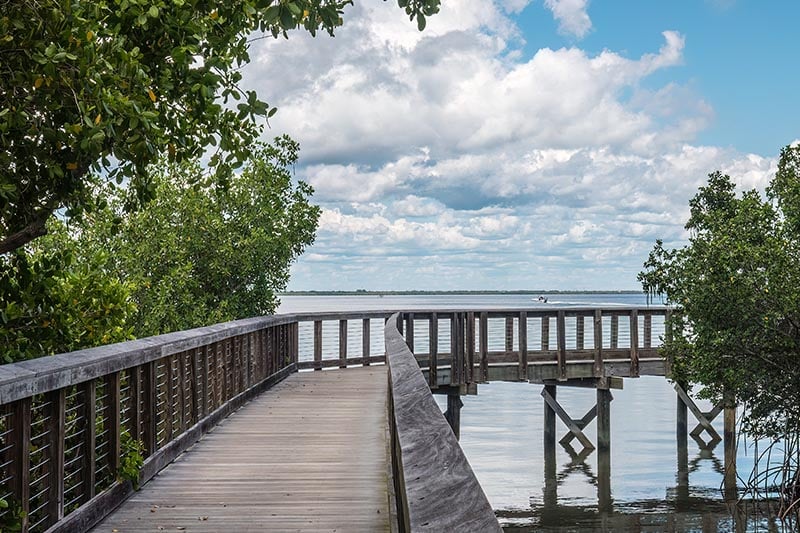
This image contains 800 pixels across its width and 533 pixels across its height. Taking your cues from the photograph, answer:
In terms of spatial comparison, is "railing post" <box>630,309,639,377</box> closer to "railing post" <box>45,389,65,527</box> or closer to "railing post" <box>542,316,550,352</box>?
"railing post" <box>542,316,550,352</box>

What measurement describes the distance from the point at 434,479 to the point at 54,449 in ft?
11.3

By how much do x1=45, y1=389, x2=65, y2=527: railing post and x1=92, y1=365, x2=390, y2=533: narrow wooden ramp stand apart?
555 mm

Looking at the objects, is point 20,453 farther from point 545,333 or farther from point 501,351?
point 545,333

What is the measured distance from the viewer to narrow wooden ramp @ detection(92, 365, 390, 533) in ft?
18.3

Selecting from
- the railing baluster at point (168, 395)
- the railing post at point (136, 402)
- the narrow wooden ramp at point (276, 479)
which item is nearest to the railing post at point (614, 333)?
the narrow wooden ramp at point (276, 479)

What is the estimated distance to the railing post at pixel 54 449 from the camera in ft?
15.9

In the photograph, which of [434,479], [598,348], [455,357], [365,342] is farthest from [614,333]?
[434,479]

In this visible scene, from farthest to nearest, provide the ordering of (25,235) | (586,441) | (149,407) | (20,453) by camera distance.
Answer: (586,441) < (149,407) < (25,235) < (20,453)

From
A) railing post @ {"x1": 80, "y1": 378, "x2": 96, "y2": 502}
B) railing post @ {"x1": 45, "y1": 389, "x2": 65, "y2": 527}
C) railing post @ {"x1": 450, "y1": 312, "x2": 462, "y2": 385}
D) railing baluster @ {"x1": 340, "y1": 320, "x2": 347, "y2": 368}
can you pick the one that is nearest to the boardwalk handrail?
railing post @ {"x1": 45, "y1": 389, "x2": 65, "y2": 527}

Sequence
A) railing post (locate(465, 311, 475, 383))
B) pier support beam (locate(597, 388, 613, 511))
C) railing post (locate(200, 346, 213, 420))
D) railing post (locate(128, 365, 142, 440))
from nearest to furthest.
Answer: railing post (locate(128, 365, 142, 440)) < railing post (locate(200, 346, 213, 420)) < railing post (locate(465, 311, 475, 383)) < pier support beam (locate(597, 388, 613, 511))

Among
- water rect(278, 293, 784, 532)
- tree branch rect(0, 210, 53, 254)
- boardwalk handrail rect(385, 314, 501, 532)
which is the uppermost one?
tree branch rect(0, 210, 53, 254)

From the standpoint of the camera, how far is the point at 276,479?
22.6ft

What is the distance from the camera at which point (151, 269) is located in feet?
61.7

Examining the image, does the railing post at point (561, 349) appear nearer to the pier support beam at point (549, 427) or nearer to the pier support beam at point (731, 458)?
the pier support beam at point (549, 427)
